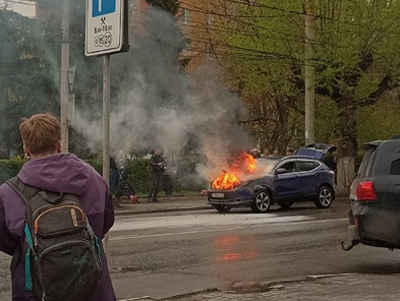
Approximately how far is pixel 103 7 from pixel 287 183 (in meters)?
14.6

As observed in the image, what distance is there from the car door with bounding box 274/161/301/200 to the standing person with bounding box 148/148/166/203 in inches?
185

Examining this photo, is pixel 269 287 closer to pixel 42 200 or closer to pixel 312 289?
pixel 312 289

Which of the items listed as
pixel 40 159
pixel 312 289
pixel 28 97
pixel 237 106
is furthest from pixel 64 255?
pixel 237 106

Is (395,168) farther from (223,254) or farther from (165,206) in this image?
(165,206)

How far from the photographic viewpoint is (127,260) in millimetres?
10672

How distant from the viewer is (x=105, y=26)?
564 cm

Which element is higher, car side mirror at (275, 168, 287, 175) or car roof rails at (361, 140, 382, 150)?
car roof rails at (361, 140, 382, 150)

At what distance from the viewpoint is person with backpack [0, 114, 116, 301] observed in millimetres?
3307

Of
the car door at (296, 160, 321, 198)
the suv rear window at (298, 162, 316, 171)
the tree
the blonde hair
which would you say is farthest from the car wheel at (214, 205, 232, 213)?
the blonde hair

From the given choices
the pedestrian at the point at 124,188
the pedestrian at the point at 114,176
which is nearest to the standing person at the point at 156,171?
the pedestrian at the point at 124,188

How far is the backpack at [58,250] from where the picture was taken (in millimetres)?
3291

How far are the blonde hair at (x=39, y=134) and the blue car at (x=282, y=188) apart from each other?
1542cm

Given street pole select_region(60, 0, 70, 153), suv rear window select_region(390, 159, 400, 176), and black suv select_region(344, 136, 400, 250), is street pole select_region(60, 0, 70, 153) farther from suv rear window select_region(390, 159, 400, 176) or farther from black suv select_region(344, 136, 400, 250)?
suv rear window select_region(390, 159, 400, 176)

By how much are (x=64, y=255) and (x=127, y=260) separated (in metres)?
7.48
